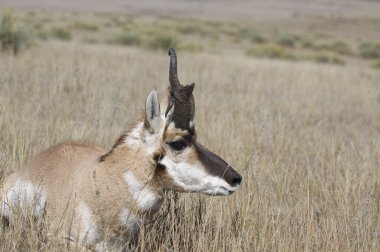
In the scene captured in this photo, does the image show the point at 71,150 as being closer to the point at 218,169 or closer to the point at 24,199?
the point at 24,199

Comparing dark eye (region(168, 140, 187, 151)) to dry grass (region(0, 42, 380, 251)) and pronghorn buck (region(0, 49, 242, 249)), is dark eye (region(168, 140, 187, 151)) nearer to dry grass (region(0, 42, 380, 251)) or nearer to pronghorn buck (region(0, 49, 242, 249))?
pronghorn buck (region(0, 49, 242, 249))

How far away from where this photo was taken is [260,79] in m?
15.0

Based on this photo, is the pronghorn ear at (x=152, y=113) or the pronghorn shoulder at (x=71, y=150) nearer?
the pronghorn ear at (x=152, y=113)

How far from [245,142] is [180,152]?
11.8 feet

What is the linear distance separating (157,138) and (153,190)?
1.10ft

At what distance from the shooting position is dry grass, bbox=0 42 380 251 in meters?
4.48

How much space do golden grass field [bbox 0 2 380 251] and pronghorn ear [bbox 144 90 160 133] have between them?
338 mm

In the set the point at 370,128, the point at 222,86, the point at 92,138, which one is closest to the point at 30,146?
the point at 92,138

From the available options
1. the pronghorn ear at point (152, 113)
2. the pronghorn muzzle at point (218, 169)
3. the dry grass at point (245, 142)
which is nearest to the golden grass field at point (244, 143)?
the dry grass at point (245, 142)

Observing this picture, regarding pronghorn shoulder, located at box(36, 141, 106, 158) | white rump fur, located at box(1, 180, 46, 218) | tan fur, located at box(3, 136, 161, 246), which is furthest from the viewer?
pronghorn shoulder, located at box(36, 141, 106, 158)

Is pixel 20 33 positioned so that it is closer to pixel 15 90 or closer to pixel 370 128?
pixel 15 90

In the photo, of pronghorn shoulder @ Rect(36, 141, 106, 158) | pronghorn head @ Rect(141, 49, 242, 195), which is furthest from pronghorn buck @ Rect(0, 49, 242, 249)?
pronghorn shoulder @ Rect(36, 141, 106, 158)

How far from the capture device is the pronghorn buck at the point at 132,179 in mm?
3789

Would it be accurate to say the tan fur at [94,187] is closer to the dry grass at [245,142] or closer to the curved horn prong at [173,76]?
the dry grass at [245,142]
